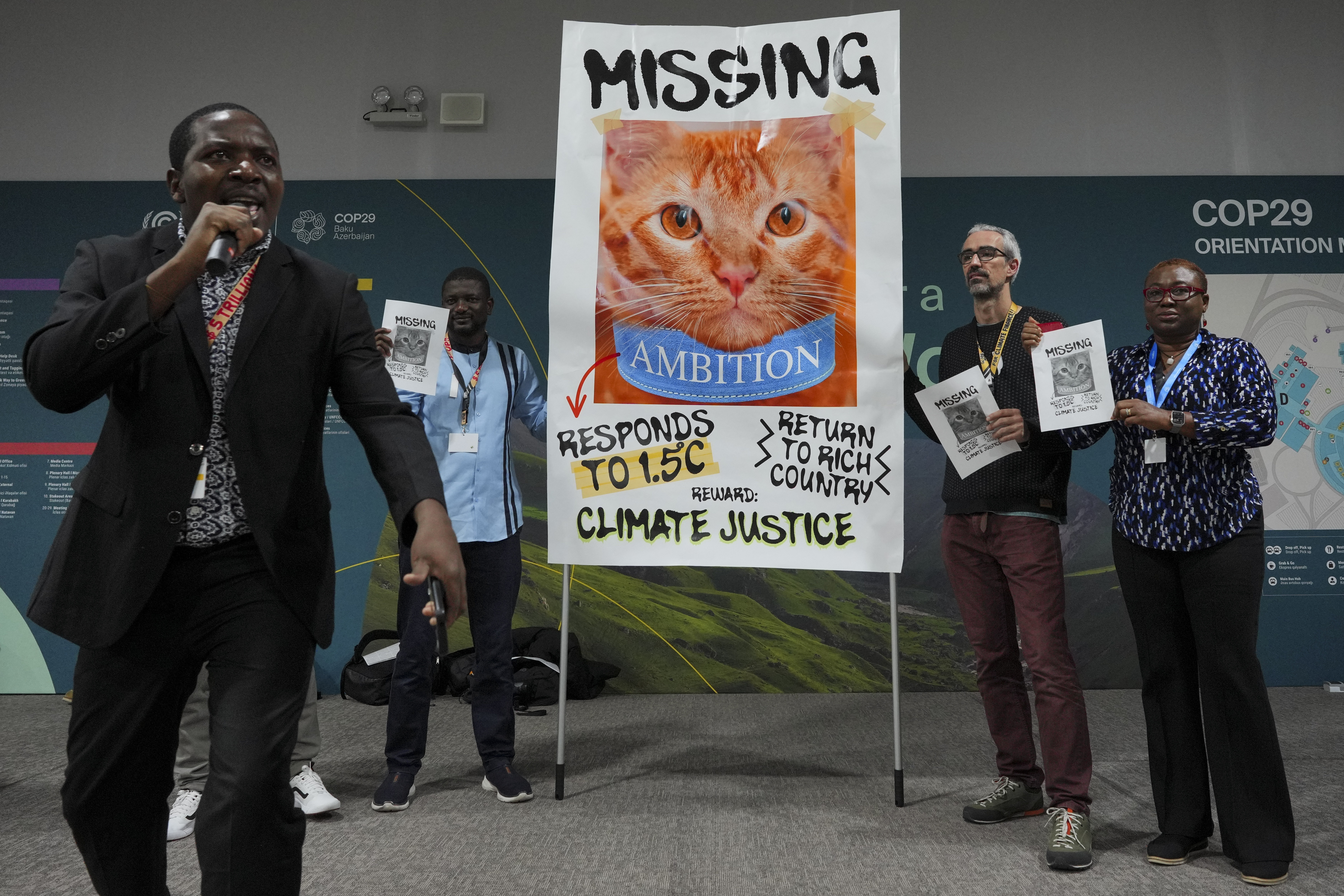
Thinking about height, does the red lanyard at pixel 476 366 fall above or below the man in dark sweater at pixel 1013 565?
A: above

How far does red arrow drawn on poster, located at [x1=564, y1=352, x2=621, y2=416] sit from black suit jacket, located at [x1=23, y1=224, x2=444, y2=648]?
141 centimetres

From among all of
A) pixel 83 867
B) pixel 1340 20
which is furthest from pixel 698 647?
pixel 1340 20

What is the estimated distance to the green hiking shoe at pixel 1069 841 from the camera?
2.42 meters

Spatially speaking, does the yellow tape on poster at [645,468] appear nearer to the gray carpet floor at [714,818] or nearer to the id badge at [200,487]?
the gray carpet floor at [714,818]

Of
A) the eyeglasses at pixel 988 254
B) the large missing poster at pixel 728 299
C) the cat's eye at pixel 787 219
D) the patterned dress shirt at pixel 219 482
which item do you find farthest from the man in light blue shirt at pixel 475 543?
the eyeglasses at pixel 988 254

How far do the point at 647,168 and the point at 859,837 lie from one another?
202cm

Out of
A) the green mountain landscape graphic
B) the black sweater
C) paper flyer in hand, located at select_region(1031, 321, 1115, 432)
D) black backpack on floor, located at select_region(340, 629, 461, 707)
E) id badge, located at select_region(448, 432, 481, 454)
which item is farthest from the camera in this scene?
the green mountain landscape graphic

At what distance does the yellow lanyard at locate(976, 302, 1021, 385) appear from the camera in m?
2.86

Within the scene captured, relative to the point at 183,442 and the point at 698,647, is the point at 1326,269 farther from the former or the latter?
the point at 183,442

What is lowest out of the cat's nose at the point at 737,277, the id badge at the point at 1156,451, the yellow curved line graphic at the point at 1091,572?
the yellow curved line graphic at the point at 1091,572

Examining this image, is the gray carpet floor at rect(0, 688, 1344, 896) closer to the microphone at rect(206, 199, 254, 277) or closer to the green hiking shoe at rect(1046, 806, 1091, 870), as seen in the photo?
the green hiking shoe at rect(1046, 806, 1091, 870)

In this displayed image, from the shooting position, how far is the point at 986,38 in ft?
17.0

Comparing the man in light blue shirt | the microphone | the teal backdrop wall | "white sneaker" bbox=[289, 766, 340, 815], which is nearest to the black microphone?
the microphone

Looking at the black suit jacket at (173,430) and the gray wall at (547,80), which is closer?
the black suit jacket at (173,430)
